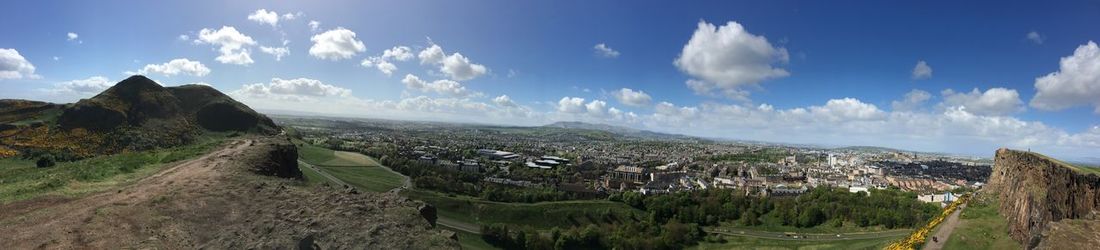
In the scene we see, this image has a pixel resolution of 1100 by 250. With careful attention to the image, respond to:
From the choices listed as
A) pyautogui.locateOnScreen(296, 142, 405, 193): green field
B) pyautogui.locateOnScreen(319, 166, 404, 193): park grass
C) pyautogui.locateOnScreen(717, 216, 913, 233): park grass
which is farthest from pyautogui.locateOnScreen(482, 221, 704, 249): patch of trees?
pyautogui.locateOnScreen(296, 142, 405, 193): green field

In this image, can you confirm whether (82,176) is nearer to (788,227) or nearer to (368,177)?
(368,177)

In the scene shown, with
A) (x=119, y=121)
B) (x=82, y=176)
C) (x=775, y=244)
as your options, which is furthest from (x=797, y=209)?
(x=119, y=121)

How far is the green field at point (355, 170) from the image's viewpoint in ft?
221

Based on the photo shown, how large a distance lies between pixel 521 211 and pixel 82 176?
51.6m

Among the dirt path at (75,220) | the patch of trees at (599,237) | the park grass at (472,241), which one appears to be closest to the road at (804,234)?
the patch of trees at (599,237)

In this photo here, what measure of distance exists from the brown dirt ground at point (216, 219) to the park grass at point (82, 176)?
1153 millimetres

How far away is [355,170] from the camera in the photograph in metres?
→ 78.8

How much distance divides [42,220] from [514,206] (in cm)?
5593

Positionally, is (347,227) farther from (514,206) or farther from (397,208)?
(514,206)

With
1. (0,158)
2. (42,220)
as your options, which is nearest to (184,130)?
(0,158)

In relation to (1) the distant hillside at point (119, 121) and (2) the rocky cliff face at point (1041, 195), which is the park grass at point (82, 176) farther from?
(2) the rocky cliff face at point (1041, 195)

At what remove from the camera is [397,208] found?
18.6 metres

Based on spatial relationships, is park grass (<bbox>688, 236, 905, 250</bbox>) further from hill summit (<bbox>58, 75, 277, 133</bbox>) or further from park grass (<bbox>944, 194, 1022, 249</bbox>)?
hill summit (<bbox>58, 75, 277, 133</bbox>)

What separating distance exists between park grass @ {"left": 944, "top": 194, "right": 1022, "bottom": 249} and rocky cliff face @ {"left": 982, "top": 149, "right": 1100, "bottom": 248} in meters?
0.49
